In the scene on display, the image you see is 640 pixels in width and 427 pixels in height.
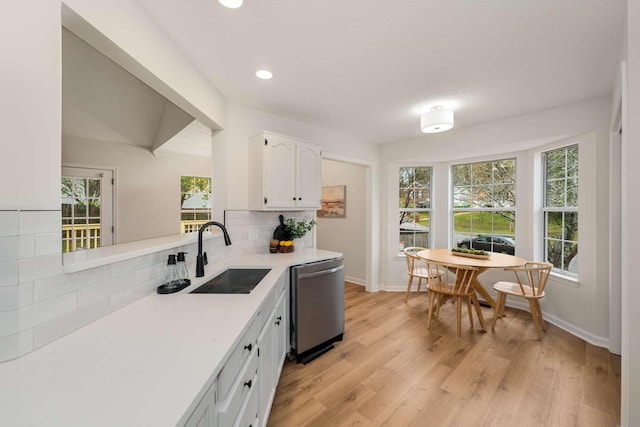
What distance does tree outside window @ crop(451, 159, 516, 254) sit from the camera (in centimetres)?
359

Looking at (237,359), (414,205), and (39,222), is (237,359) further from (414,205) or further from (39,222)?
(414,205)

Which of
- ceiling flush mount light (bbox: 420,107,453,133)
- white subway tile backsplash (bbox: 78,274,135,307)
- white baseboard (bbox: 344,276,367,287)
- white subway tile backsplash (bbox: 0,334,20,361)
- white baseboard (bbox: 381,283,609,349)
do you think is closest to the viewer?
white subway tile backsplash (bbox: 0,334,20,361)

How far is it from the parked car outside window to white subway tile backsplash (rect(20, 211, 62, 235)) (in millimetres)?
4410

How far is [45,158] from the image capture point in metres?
0.89

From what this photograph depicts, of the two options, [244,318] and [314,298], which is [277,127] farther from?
[244,318]

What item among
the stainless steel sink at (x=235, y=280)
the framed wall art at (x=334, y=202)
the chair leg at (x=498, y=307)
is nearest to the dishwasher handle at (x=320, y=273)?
the stainless steel sink at (x=235, y=280)

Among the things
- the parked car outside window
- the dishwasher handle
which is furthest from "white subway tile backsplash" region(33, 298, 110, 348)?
the parked car outside window

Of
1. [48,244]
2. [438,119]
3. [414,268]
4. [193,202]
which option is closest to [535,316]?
[414,268]

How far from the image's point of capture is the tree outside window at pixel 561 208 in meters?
2.88

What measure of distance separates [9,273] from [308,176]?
2.27 metres

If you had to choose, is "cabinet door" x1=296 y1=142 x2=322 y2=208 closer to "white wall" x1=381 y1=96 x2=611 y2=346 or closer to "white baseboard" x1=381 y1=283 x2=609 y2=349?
"white wall" x1=381 y1=96 x2=611 y2=346

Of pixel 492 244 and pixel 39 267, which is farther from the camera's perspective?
pixel 492 244

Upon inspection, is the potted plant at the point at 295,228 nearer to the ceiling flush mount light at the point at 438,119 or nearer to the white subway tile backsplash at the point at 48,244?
the ceiling flush mount light at the point at 438,119

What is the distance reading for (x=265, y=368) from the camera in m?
1.49
